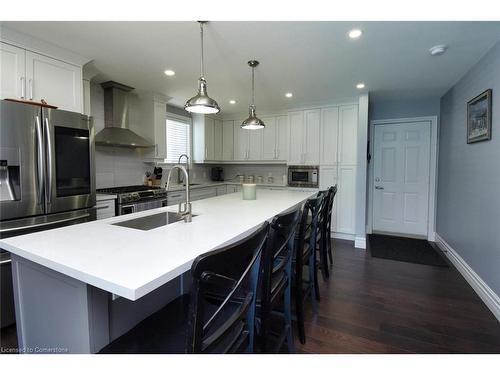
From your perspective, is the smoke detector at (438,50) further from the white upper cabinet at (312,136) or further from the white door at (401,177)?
the white door at (401,177)

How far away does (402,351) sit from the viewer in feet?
5.63

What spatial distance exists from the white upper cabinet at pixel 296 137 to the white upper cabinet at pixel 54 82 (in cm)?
324

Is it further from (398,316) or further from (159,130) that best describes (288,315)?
(159,130)

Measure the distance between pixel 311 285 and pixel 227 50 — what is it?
2317 mm

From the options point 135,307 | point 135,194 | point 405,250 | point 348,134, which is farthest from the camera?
point 348,134

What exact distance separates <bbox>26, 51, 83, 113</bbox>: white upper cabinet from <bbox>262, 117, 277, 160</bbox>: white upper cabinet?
3154 mm

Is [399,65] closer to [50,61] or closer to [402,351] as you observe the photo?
[402,351]

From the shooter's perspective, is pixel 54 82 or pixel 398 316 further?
pixel 54 82

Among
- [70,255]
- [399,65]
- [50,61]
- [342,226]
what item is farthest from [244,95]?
[70,255]

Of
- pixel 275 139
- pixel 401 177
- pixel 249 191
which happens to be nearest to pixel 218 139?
pixel 275 139

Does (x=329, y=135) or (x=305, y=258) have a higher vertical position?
(x=329, y=135)

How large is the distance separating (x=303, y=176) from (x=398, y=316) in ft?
9.07

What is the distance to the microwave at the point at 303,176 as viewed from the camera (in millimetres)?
4434

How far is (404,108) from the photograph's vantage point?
4340mm
